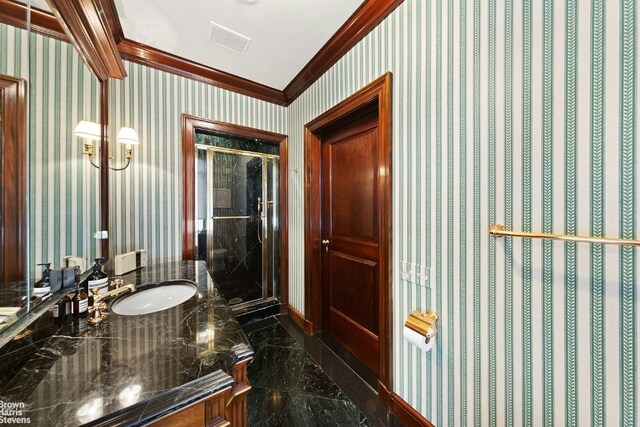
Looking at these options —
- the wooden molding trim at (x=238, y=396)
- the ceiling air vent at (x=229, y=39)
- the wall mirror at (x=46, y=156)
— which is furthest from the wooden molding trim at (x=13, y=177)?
the ceiling air vent at (x=229, y=39)

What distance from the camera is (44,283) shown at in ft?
2.97

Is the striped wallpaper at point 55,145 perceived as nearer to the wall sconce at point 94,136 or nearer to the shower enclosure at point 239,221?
the wall sconce at point 94,136

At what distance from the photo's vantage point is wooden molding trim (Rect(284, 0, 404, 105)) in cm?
149

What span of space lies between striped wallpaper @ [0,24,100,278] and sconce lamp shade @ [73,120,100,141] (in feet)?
0.11

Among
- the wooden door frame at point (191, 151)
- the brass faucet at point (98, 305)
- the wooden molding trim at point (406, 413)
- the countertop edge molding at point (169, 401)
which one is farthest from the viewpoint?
the wooden door frame at point (191, 151)

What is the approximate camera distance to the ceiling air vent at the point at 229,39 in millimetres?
1725

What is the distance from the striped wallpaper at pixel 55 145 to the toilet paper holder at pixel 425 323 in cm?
163

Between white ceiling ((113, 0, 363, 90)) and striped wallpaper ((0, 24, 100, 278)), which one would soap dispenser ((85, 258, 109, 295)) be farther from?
white ceiling ((113, 0, 363, 90))

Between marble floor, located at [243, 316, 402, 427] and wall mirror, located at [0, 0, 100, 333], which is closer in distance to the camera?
wall mirror, located at [0, 0, 100, 333]

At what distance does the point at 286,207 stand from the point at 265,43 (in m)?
1.53

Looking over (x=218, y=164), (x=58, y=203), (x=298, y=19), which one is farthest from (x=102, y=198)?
(x=298, y=19)
